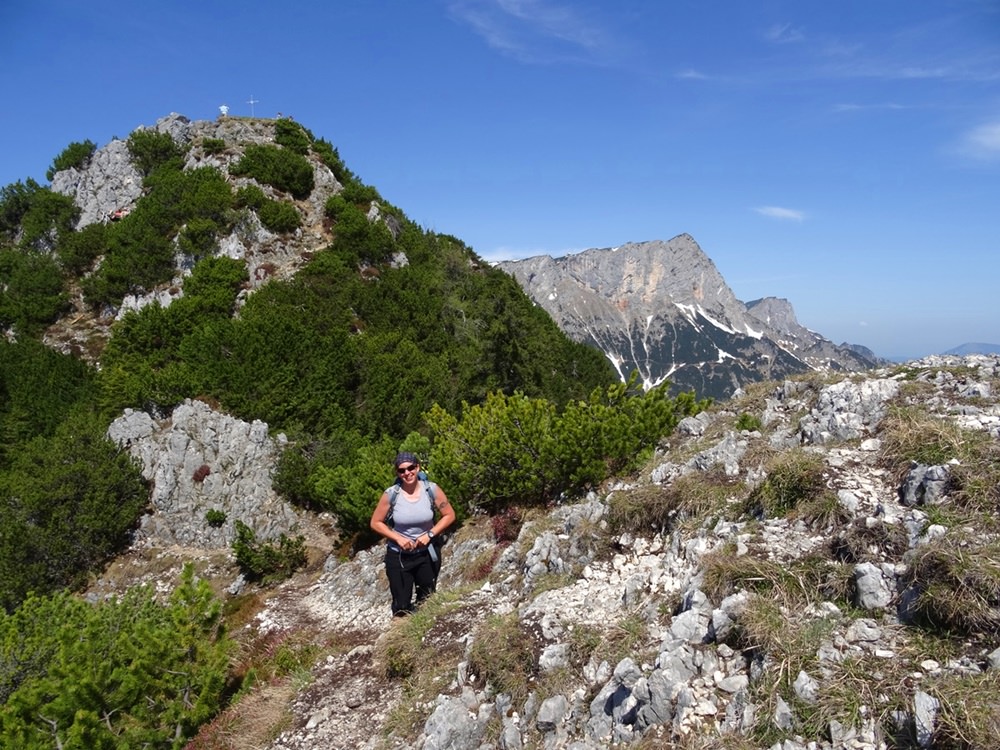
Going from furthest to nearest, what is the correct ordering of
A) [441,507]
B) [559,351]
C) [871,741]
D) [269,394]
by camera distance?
[559,351] → [269,394] → [441,507] → [871,741]

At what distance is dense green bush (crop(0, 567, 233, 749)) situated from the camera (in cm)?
647

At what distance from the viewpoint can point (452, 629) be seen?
7.30m

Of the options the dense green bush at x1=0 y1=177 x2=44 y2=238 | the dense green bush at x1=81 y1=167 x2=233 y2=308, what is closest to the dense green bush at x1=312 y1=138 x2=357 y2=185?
the dense green bush at x1=81 y1=167 x2=233 y2=308

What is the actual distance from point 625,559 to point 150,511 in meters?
21.4

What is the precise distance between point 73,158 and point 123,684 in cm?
5997

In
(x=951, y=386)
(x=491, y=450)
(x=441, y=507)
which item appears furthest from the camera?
(x=491, y=450)

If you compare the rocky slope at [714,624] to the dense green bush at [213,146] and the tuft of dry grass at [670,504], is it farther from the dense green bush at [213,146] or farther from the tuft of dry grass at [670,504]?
the dense green bush at [213,146]

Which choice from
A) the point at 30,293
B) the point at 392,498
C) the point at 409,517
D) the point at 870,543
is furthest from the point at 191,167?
the point at 870,543

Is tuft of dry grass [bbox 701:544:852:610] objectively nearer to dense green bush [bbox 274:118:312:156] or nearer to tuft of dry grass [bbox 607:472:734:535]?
tuft of dry grass [bbox 607:472:734:535]

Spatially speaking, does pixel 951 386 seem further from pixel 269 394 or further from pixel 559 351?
pixel 559 351

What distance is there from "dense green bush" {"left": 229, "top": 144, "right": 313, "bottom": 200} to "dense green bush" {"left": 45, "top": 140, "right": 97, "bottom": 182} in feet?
66.8

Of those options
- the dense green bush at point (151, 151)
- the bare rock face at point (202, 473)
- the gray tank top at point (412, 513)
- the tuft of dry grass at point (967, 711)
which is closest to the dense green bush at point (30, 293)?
the dense green bush at point (151, 151)

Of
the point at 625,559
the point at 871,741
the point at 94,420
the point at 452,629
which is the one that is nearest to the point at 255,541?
the point at 94,420

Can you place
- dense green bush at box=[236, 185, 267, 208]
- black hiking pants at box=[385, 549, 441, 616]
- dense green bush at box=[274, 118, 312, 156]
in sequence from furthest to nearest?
1. dense green bush at box=[274, 118, 312, 156]
2. dense green bush at box=[236, 185, 267, 208]
3. black hiking pants at box=[385, 549, 441, 616]
